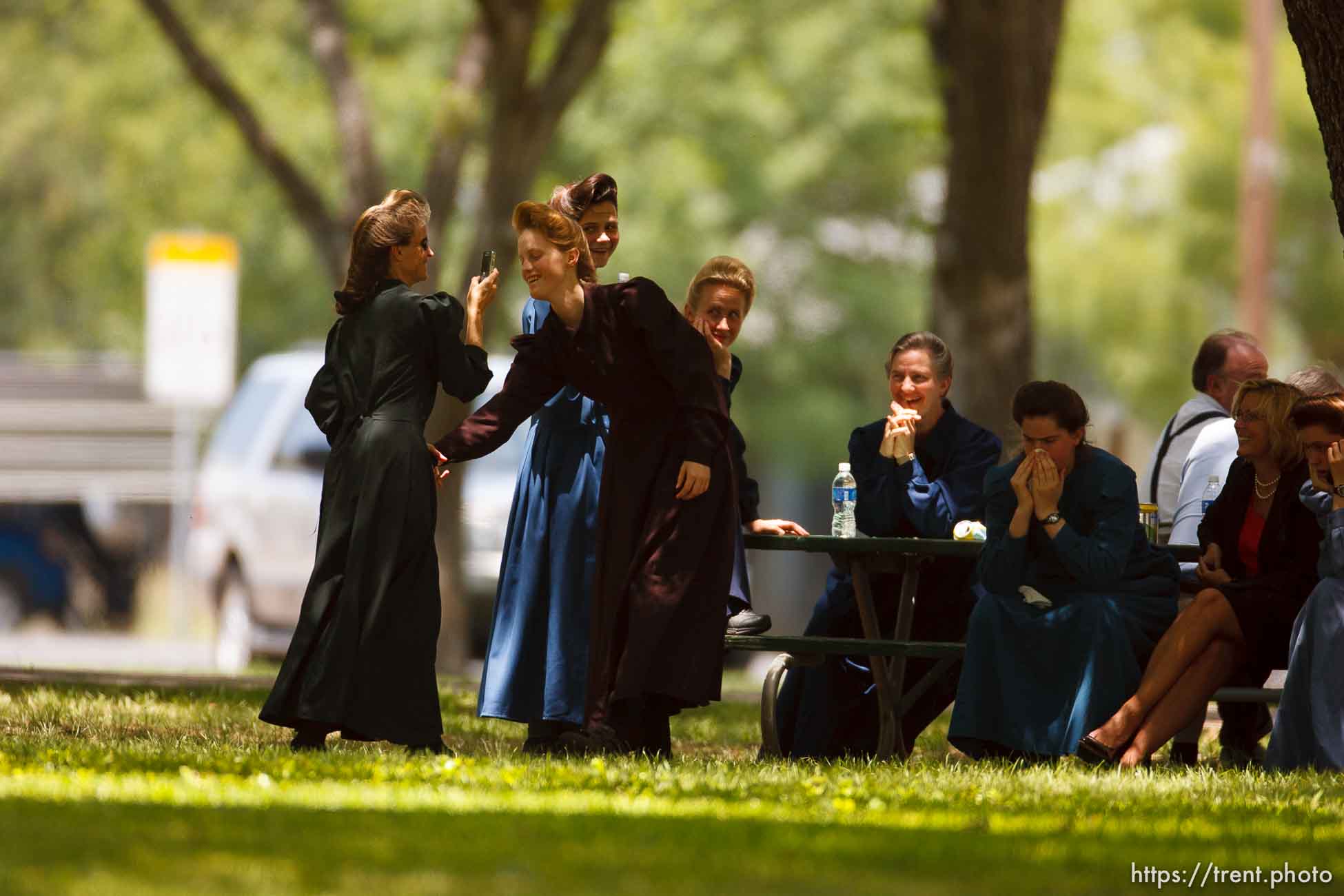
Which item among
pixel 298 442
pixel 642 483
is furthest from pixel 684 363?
pixel 298 442

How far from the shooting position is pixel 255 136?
17188mm

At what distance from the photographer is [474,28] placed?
1706cm

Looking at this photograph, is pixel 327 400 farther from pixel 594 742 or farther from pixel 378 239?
pixel 594 742

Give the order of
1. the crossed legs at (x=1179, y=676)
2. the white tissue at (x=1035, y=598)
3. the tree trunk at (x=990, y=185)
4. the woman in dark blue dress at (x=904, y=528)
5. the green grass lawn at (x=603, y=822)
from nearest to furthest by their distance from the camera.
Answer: the green grass lawn at (x=603, y=822) < the crossed legs at (x=1179, y=676) < the white tissue at (x=1035, y=598) < the woman in dark blue dress at (x=904, y=528) < the tree trunk at (x=990, y=185)

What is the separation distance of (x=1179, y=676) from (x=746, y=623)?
64.5 inches

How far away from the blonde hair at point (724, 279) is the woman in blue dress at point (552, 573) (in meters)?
0.49

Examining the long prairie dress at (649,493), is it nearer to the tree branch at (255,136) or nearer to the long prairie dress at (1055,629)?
the long prairie dress at (1055,629)

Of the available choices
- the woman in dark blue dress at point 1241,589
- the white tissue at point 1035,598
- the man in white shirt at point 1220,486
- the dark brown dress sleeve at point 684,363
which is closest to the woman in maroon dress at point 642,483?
the dark brown dress sleeve at point 684,363

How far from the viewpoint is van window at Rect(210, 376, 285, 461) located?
1941cm

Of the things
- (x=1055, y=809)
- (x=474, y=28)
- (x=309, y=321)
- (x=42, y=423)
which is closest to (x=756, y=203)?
(x=309, y=321)

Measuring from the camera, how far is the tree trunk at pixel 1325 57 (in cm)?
938

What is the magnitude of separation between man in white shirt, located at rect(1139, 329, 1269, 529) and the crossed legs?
164cm

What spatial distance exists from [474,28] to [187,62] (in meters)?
1.98

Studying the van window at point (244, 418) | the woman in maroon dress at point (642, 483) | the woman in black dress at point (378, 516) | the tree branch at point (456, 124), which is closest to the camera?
the woman in black dress at point (378, 516)
